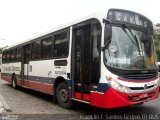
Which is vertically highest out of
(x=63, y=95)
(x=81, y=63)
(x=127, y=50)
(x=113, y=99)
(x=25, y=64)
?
(x=127, y=50)

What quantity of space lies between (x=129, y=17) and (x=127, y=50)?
3.68 ft

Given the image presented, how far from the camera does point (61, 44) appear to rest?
372 inches

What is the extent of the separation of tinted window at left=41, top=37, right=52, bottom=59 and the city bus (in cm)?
23

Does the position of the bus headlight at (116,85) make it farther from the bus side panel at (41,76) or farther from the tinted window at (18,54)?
the tinted window at (18,54)

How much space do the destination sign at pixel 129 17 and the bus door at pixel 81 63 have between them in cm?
88

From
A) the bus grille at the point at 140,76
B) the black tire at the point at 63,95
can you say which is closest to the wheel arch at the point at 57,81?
the black tire at the point at 63,95

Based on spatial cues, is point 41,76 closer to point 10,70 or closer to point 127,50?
point 127,50

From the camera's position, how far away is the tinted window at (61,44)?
357 inches

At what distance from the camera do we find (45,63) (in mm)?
10656

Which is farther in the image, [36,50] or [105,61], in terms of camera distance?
[36,50]

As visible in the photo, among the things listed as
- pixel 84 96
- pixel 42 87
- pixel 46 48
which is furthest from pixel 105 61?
pixel 42 87

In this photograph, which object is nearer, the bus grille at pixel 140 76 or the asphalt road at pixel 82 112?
the bus grille at pixel 140 76

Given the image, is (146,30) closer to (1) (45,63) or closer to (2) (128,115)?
(2) (128,115)

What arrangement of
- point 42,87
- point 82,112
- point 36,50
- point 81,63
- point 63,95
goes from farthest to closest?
point 36,50 < point 42,87 < point 63,95 < point 82,112 < point 81,63
